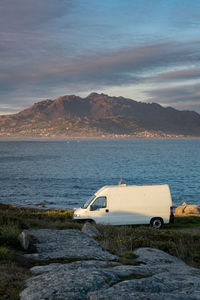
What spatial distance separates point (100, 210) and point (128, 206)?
1693 mm

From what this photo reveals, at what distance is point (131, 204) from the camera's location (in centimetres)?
2017

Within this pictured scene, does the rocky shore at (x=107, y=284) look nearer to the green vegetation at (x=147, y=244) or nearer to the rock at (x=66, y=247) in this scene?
the rock at (x=66, y=247)

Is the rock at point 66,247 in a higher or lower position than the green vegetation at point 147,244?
higher

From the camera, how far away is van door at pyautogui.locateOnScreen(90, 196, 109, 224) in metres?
19.8

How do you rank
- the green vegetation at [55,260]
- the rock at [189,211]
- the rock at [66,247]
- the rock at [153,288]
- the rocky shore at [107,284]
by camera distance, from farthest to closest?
1. the rock at [189,211]
2. the rock at [66,247]
3. the green vegetation at [55,260]
4. the rocky shore at [107,284]
5. the rock at [153,288]

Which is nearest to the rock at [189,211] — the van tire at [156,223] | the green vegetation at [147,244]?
the van tire at [156,223]

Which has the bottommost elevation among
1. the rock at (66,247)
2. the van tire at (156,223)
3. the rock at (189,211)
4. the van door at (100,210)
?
the rock at (189,211)

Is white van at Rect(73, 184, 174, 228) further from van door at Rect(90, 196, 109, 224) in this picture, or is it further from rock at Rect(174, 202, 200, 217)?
rock at Rect(174, 202, 200, 217)

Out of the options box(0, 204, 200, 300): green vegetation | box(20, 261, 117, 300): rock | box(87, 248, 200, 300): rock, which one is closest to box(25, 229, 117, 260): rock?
box(0, 204, 200, 300): green vegetation

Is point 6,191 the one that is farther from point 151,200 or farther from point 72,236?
point 72,236

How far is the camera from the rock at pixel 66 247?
8734 mm

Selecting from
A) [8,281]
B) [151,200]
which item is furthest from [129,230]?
[8,281]

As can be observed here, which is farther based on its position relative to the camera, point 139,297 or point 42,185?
point 42,185

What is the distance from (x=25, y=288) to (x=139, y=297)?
1.94m
